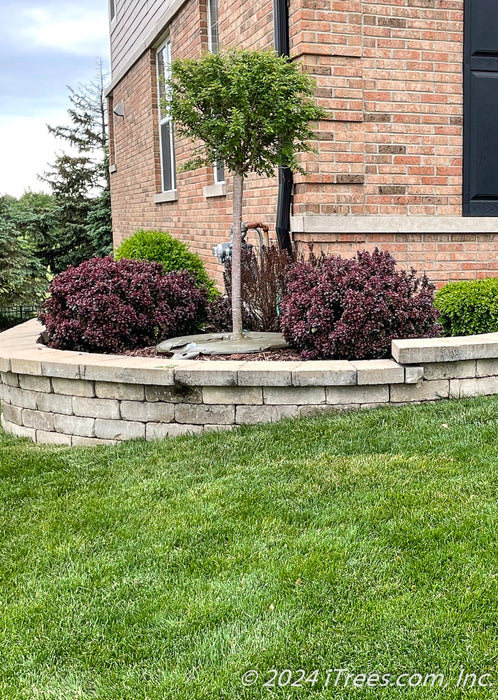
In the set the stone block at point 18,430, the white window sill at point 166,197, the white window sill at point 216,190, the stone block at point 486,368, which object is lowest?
the stone block at point 18,430

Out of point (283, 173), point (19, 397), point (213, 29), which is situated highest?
point (213, 29)

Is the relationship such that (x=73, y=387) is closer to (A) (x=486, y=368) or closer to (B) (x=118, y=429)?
(B) (x=118, y=429)

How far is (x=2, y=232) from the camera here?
16.5m

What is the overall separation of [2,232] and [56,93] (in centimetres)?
1765

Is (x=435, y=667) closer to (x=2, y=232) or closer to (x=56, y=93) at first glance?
(x=2, y=232)

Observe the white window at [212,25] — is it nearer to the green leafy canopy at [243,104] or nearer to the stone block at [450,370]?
the green leafy canopy at [243,104]

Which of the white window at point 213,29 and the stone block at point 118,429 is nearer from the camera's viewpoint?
the stone block at point 118,429

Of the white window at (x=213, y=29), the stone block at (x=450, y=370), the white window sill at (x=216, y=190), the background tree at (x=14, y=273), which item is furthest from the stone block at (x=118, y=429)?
the background tree at (x=14, y=273)

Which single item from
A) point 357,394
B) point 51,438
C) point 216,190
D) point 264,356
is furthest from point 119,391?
point 216,190

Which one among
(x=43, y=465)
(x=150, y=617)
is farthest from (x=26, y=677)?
(x=43, y=465)

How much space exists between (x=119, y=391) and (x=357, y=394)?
1.56 m

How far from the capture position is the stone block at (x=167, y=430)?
15.8ft

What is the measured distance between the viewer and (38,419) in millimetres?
5414

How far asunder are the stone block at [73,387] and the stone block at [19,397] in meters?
Answer: 0.31
